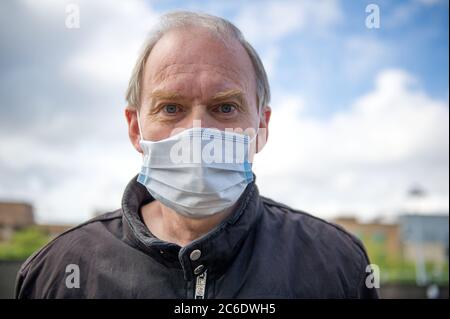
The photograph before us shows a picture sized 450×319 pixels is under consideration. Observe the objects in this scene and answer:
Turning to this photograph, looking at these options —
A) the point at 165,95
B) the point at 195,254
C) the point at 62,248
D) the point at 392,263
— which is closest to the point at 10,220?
the point at 62,248

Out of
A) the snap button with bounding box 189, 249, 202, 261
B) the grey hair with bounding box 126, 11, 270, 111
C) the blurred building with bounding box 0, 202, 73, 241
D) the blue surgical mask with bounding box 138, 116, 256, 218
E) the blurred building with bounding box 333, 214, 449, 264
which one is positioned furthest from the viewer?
the blurred building with bounding box 333, 214, 449, 264

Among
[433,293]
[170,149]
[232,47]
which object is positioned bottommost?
[433,293]

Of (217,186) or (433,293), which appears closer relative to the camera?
(217,186)

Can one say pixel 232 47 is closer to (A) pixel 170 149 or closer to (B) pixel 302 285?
(A) pixel 170 149

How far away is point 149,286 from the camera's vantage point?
1.68 m

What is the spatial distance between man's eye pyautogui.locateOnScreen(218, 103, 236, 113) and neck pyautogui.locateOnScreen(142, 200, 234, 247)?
1.33 ft

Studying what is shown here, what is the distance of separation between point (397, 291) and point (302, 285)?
1344 cm

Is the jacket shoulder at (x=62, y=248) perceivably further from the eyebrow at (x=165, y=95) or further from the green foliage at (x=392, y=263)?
the green foliage at (x=392, y=263)

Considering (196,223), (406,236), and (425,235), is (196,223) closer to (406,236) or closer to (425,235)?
(425,235)

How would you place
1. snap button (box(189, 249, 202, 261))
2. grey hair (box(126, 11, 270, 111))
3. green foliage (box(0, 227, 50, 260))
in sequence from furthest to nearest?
green foliage (box(0, 227, 50, 260)), grey hair (box(126, 11, 270, 111)), snap button (box(189, 249, 202, 261))

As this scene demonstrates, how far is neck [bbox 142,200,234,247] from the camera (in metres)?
1.83

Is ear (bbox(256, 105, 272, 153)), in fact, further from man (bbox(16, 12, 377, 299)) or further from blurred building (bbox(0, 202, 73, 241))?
blurred building (bbox(0, 202, 73, 241))

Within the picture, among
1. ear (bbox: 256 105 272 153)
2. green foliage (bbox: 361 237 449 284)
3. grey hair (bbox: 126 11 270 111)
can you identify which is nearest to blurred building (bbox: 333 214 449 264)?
green foliage (bbox: 361 237 449 284)
